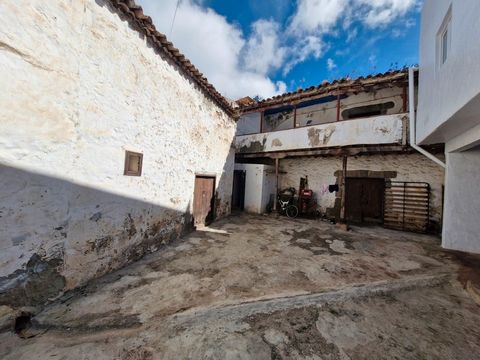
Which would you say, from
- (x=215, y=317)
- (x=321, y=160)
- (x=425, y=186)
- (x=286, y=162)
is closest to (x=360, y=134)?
(x=321, y=160)

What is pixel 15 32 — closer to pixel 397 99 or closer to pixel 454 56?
pixel 454 56

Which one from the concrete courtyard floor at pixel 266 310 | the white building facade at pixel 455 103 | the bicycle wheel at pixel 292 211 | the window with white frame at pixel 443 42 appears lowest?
the concrete courtyard floor at pixel 266 310

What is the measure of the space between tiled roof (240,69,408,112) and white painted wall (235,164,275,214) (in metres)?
2.95

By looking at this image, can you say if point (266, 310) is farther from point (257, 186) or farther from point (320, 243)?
point (257, 186)

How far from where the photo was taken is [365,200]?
8.35m

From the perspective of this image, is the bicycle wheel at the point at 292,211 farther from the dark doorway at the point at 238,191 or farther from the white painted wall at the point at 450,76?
the white painted wall at the point at 450,76

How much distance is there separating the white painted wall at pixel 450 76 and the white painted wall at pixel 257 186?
545cm

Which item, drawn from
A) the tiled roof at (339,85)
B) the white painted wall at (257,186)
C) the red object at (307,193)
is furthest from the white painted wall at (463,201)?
the white painted wall at (257,186)

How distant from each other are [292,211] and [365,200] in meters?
3.12

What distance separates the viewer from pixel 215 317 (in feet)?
7.55

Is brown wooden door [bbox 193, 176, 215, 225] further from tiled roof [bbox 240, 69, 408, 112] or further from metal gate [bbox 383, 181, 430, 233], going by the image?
metal gate [bbox 383, 181, 430, 233]

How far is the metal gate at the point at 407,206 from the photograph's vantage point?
6949 mm

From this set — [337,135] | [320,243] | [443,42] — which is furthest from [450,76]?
[320,243]

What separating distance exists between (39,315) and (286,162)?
31.5 ft
